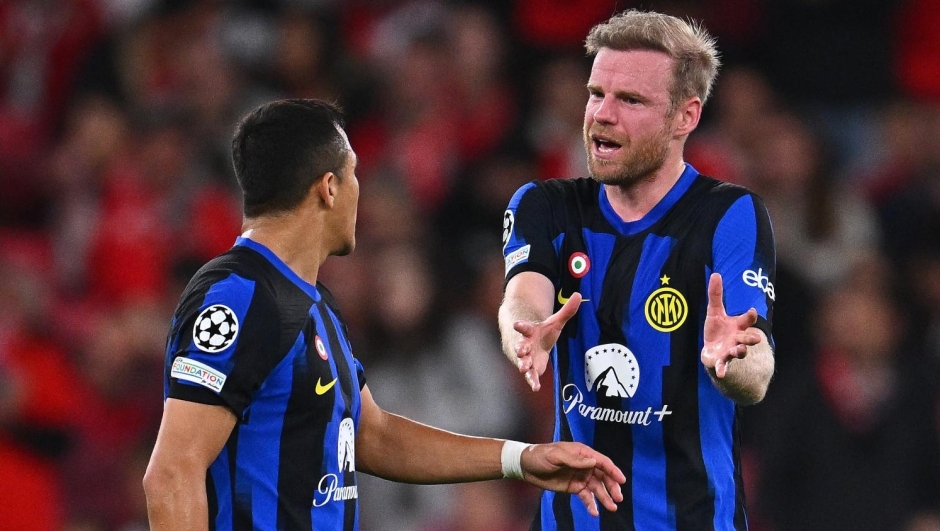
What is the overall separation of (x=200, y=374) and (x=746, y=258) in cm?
164

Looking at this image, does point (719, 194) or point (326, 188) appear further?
point (719, 194)

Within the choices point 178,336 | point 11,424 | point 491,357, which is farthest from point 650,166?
point 11,424

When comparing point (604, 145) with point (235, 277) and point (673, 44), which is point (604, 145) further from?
point (235, 277)

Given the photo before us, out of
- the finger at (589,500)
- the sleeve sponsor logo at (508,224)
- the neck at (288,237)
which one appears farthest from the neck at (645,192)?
the neck at (288,237)

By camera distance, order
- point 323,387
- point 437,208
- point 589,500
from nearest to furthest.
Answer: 1. point 323,387
2. point 589,500
3. point 437,208

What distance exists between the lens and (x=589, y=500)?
13.6 ft

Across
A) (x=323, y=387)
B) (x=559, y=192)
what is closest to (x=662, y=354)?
(x=559, y=192)

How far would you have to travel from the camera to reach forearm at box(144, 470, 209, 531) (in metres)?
3.65

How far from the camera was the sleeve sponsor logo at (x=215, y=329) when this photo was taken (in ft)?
12.2

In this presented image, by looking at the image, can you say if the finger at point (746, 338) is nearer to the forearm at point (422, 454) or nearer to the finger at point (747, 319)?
the finger at point (747, 319)

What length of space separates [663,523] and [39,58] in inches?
333

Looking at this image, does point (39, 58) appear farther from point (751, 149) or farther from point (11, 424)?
point (751, 149)

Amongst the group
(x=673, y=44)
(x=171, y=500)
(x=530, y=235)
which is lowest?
(x=171, y=500)

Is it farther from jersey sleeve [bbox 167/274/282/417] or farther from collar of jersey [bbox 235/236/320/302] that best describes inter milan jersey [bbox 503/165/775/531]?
jersey sleeve [bbox 167/274/282/417]
